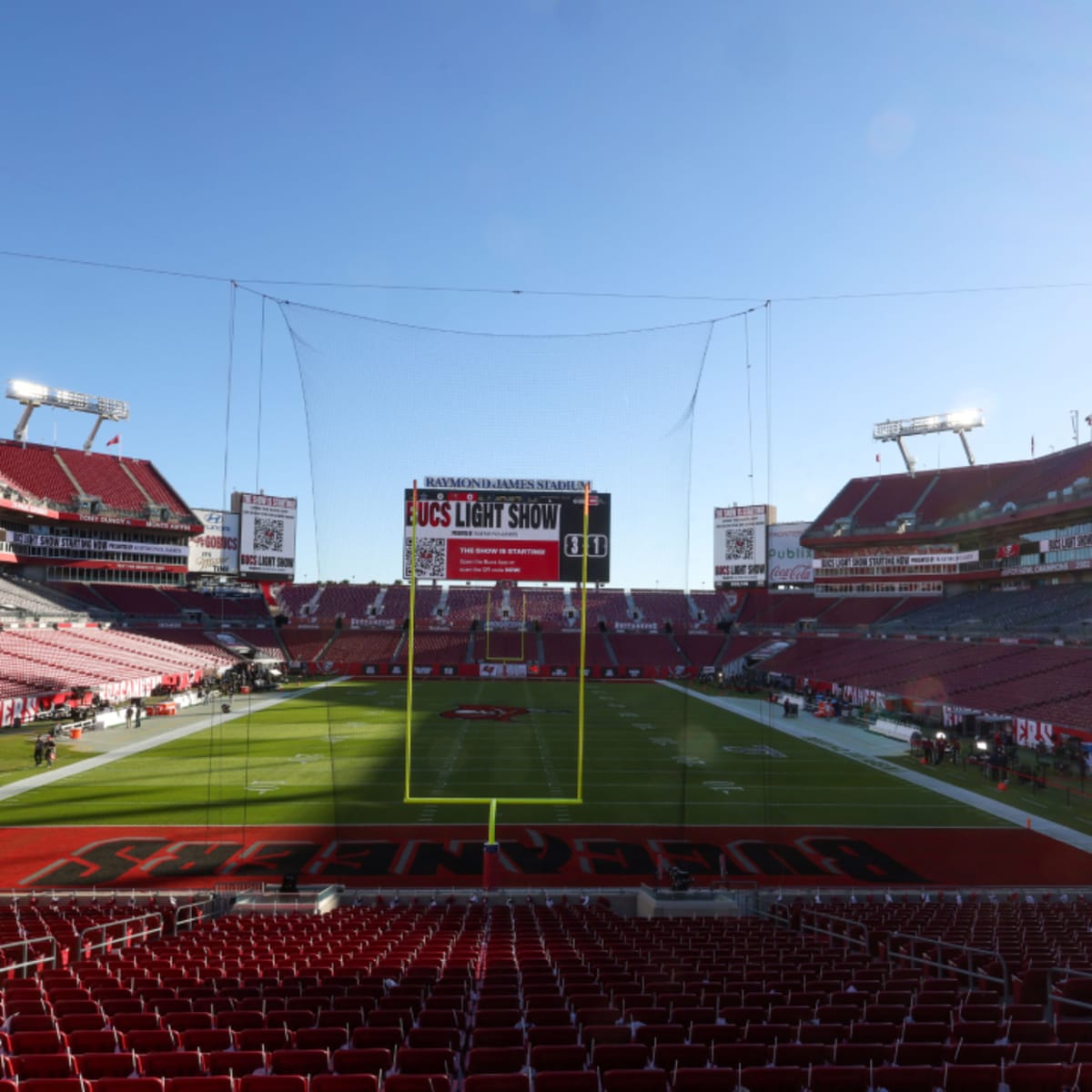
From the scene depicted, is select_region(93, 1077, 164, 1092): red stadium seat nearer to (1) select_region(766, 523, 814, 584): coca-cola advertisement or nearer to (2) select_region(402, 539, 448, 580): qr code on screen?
(2) select_region(402, 539, 448, 580): qr code on screen

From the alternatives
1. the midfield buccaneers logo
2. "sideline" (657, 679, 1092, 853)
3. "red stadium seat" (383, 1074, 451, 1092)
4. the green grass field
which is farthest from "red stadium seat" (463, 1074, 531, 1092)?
the midfield buccaneers logo

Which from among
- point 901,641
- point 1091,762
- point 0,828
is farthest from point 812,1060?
point 901,641

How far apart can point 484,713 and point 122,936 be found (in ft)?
74.3

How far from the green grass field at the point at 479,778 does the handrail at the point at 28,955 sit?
7.89 meters

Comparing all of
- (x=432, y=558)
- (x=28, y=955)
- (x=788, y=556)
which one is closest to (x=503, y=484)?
(x=432, y=558)

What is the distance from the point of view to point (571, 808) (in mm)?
17906

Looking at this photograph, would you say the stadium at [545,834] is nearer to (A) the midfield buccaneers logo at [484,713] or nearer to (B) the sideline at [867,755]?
(B) the sideline at [867,755]

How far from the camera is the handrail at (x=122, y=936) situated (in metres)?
8.07

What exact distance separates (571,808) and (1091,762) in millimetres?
14112

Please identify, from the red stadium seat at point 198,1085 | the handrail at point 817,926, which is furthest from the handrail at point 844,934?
the red stadium seat at point 198,1085

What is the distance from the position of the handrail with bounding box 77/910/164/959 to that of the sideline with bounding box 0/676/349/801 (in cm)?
955

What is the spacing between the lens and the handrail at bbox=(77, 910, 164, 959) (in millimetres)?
8070

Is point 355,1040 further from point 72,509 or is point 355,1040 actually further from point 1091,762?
point 72,509

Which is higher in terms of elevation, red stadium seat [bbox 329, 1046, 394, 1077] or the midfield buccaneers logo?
red stadium seat [bbox 329, 1046, 394, 1077]
